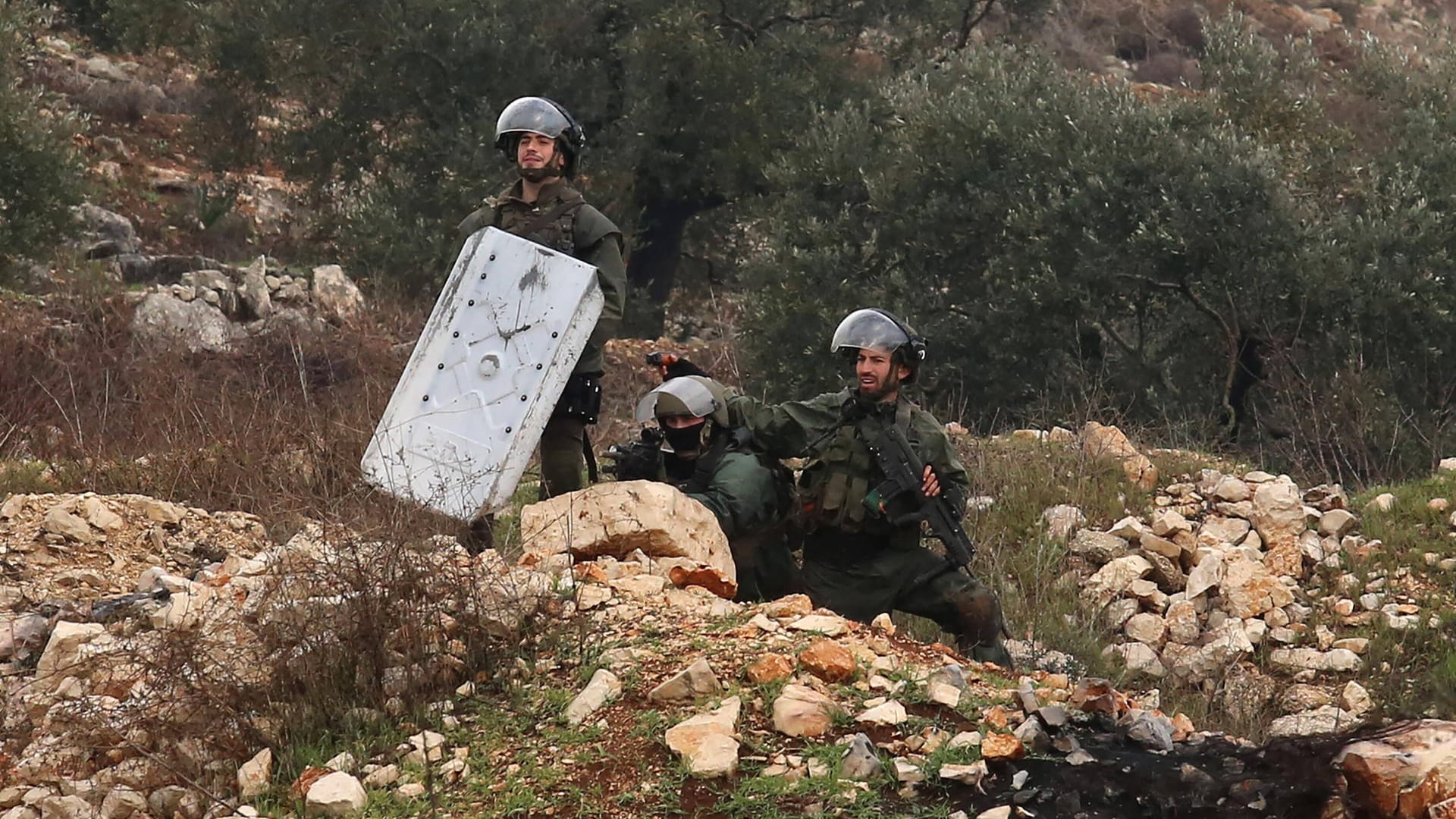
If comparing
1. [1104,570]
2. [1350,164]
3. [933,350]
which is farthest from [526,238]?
[1350,164]

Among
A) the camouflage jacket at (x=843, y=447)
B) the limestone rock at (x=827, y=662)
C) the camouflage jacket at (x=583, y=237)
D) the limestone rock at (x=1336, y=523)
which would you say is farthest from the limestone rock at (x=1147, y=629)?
the limestone rock at (x=827, y=662)

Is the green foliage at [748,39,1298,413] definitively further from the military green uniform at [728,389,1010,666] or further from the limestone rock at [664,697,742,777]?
the limestone rock at [664,697,742,777]

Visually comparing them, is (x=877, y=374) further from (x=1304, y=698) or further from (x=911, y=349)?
(x=1304, y=698)

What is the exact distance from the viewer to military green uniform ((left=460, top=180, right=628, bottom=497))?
620cm

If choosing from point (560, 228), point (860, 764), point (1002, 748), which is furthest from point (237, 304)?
→ point (1002, 748)

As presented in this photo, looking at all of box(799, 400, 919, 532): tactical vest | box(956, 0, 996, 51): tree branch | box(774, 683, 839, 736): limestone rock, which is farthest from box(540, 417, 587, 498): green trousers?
box(956, 0, 996, 51): tree branch

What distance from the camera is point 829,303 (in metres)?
14.8

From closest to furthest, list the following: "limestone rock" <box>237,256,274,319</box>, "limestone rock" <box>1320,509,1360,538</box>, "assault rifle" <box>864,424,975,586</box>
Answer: "assault rifle" <box>864,424,975,586</box> → "limestone rock" <box>1320,509,1360,538</box> → "limestone rock" <box>237,256,274,319</box>

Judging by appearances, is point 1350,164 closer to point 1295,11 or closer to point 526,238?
point 526,238

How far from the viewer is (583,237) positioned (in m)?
6.29

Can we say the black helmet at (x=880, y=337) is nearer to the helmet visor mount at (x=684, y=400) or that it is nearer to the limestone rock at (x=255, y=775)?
the helmet visor mount at (x=684, y=400)

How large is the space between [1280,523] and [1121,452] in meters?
1.08

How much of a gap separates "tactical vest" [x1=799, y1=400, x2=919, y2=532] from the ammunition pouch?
86 cm

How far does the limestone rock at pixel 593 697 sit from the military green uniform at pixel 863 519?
1821mm
